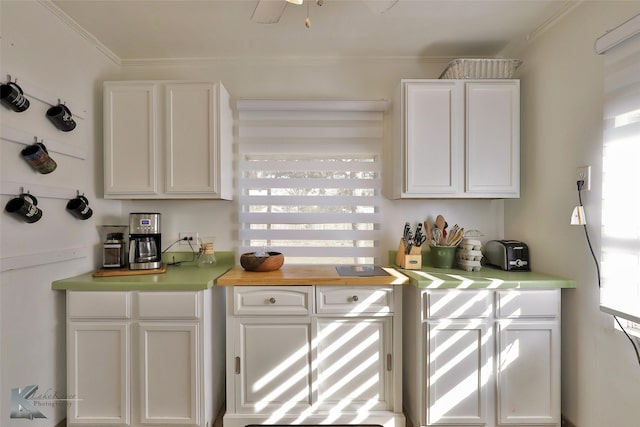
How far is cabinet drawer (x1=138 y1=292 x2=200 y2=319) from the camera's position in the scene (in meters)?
1.75

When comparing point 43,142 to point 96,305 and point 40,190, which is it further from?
point 96,305

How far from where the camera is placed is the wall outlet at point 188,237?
2385mm

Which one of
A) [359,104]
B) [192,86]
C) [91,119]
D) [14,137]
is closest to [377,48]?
[359,104]

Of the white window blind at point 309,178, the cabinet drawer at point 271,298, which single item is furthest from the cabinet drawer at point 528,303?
the cabinet drawer at point 271,298

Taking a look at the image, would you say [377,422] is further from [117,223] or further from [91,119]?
[91,119]

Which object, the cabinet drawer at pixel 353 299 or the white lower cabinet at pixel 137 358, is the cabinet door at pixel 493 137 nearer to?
the cabinet drawer at pixel 353 299

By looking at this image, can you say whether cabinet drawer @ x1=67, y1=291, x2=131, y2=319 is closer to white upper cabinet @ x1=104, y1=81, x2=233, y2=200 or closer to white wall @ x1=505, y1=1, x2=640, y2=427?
white upper cabinet @ x1=104, y1=81, x2=233, y2=200

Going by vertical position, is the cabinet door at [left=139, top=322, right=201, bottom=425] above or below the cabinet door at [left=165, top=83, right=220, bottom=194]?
below

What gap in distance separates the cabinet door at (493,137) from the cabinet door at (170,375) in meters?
2.07

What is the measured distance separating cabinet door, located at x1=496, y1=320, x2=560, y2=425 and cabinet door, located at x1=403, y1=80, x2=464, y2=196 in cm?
95

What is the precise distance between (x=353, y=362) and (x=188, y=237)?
153cm

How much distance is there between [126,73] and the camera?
2.37 m

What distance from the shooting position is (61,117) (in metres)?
1.77

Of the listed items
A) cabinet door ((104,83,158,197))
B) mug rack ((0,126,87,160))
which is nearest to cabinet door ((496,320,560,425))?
cabinet door ((104,83,158,197))
